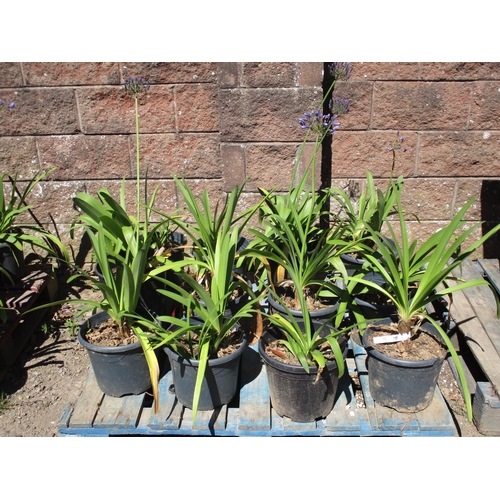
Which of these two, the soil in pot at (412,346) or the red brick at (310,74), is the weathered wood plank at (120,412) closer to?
the soil in pot at (412,346)

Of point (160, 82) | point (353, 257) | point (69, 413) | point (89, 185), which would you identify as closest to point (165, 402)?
point (69, 413)

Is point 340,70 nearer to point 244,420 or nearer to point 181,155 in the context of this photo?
point 181,155

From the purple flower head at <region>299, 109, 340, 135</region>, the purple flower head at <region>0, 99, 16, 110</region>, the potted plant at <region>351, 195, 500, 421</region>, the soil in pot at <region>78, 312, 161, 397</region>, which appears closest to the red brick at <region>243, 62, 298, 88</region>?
the purple flower head at <region>299, 109, 340, 135</region>

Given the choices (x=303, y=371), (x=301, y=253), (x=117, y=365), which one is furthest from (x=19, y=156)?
(x=303, y=371)

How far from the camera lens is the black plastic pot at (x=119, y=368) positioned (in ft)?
6.66

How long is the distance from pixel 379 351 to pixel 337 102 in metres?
1.22

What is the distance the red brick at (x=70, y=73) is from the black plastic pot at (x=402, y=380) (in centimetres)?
192

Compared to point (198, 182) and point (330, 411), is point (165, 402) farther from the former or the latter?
point (198, 182)

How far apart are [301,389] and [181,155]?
1560 millimetres

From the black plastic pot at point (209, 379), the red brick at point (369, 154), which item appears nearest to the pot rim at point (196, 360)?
the black plastic pot at point (209, 379)

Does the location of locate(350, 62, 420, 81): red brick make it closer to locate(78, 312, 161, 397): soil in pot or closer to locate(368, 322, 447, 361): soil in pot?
locate(368, 322, 447, 361): soil in pot

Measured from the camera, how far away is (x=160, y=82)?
109 inches

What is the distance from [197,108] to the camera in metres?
2.80

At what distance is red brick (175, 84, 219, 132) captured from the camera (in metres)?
2.76
